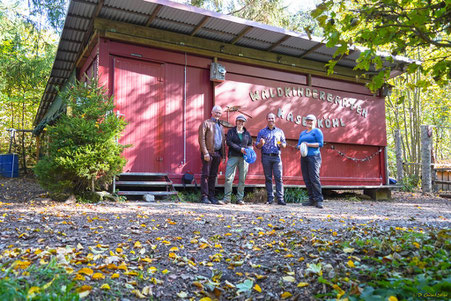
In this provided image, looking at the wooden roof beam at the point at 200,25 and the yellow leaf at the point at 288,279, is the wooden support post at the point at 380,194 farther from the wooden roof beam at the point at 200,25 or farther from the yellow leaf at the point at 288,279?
the yellow leaf at the point at 288,279

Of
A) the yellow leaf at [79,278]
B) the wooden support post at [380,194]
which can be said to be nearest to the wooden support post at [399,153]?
the wooden support post at [380,194]

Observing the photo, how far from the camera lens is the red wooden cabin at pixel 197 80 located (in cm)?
787

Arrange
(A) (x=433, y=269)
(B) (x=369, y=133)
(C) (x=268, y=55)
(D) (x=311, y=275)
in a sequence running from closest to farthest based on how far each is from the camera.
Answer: (A) (x=433, y=269)
(D) (x=311, y=275)
(C) (x=268, y=55)
(B) (x=369, y=133)

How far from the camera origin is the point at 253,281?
9.55 feet

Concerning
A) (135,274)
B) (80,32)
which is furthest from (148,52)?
(135,274)

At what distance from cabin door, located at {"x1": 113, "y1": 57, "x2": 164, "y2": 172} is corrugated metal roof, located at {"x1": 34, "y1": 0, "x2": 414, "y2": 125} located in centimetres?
100

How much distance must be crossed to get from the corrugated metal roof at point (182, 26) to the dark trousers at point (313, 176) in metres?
2.56

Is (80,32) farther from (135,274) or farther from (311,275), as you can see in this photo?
(311,275)

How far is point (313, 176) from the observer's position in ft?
25.7

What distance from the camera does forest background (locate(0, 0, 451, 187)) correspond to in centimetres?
293

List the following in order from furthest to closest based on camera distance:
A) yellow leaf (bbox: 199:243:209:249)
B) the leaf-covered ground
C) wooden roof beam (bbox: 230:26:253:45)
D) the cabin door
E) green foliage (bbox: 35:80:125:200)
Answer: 1. wooden roof beam (bbox: 230:26:253:45)
2. the cabin door
3. green foliage (bbox: 35:80:125:200)
4. yellow leaf (bbox: 199:243:209:249)
5. the leaf-covered ground

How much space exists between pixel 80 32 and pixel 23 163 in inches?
350

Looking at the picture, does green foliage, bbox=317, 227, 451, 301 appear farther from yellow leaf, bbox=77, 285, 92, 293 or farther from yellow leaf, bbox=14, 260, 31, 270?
yellow leaf, bbox=14, 260, 31, 270

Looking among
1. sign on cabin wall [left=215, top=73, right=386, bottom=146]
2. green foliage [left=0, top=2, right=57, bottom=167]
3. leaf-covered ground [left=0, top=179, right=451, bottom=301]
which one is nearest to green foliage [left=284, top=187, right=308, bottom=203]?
sign on cabin wall [left=215, top=73, right=386, bottom=146]
